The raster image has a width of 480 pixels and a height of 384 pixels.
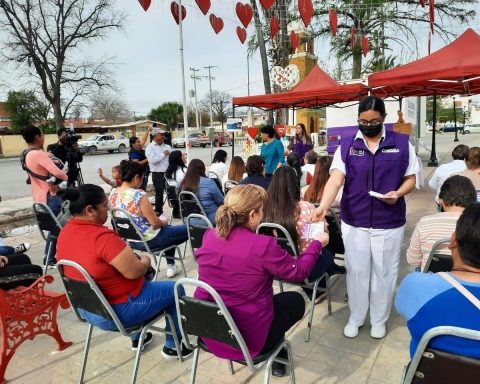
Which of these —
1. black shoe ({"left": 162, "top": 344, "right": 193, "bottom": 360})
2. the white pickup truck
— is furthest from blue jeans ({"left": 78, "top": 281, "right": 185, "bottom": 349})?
→ the white pickup truck

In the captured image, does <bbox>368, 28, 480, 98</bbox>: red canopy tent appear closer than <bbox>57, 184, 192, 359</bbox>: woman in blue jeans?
No

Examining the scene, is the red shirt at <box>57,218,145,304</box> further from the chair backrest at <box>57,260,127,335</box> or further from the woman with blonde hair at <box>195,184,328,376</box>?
the woman with blonde hair at <box>195,184,328,376</box>

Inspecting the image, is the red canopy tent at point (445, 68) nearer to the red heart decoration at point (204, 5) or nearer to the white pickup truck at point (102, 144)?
the red heart decoration at point (204, 5)

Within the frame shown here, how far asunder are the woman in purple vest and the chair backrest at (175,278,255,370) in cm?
116

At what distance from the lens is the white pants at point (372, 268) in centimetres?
260

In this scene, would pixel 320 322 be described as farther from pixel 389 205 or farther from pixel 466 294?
pixel 466 294

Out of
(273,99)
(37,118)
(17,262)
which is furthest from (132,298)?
(37,118)

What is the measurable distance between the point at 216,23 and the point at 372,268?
20.6ft

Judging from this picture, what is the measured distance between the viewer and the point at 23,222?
24.6 ft

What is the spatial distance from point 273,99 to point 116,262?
6066 millimetres

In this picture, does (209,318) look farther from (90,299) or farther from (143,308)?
(90,299)

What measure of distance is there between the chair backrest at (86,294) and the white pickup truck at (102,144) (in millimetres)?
28499

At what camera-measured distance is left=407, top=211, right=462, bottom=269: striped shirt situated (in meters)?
2.27

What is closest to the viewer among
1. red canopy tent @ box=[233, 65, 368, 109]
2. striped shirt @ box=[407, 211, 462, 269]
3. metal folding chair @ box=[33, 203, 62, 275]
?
striped shirt @ box=[407, 211, 462, 269]
